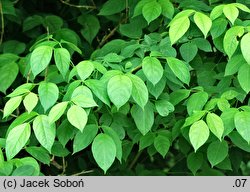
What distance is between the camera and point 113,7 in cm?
236

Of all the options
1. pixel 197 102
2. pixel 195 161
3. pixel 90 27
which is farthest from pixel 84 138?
pixel 90 27

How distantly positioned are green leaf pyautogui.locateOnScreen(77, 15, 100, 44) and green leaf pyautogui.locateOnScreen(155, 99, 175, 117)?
84cm

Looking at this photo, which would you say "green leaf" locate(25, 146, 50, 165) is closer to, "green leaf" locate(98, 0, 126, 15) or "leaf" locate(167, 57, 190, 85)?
"leaf" locate(167, 57, 190, 85)

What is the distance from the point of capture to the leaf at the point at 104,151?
5.29 feet

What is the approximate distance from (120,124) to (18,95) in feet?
1.40

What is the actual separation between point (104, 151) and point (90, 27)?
108 cm

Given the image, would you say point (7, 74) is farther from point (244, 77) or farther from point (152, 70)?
point (244, 77)

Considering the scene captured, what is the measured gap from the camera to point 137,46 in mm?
1920

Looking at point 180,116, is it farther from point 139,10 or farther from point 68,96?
point 68,96

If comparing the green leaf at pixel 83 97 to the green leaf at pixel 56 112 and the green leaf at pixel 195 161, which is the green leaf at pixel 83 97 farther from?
the green leaf at pixel 195 161

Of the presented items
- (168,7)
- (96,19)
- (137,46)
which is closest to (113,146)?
(137,46)

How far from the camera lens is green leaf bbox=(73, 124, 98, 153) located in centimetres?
169

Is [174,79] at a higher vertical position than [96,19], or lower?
higher

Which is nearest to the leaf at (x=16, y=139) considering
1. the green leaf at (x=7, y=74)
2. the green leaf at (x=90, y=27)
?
the green leaf at (x=7, y=74)
